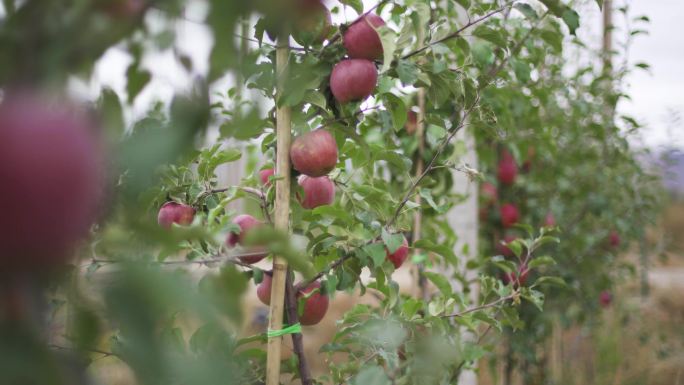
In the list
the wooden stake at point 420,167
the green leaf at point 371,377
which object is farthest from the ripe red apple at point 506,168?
the green leaf at point 371,377

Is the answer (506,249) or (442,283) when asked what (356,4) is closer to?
→ (442,283)

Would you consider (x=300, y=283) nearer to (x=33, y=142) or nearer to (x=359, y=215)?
(x=359, y=215)

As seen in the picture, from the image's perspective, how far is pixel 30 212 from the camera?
7.3 inches

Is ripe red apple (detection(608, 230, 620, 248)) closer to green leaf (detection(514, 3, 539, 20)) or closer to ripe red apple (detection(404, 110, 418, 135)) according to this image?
ripe red apple (detection(404, 110, 418, 135))

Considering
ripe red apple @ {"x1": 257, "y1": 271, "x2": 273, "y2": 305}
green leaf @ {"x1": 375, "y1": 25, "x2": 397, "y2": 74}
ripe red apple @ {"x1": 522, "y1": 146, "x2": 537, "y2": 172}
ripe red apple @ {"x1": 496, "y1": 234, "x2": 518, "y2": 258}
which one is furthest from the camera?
ripe red apple @ {"x1": 522, "y1": 146, "x2": 537, "y2": 172}

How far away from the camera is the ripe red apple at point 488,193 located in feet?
7.19

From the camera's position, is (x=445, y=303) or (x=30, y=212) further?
(x=445, y=303)

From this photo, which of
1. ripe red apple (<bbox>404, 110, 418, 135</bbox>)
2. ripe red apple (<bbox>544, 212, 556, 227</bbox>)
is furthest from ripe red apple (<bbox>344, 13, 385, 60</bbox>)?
ripe red apple (<bbox>544, 212, 556, 227</bbox>)

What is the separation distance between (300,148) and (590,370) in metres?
2.09

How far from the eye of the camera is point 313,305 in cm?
91

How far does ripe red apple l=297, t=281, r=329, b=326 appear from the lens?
90 centimetres

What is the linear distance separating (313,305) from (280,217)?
0.15 meters

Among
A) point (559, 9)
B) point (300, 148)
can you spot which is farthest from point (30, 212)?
point (559, 9)

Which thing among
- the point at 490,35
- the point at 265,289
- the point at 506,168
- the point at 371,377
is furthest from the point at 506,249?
the point at 371,377
